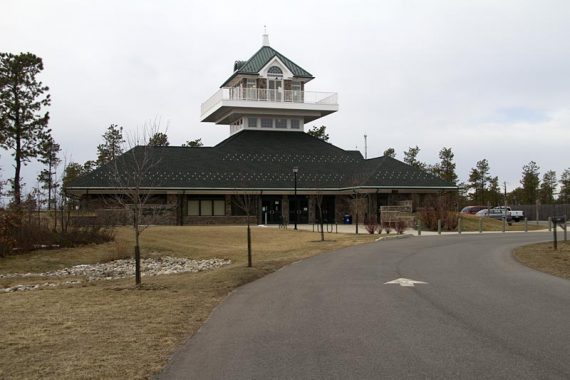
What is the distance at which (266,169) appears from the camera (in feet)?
164

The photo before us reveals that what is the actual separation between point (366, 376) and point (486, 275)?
10.3m

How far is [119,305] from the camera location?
12398 mm

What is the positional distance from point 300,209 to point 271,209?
2.67 metres

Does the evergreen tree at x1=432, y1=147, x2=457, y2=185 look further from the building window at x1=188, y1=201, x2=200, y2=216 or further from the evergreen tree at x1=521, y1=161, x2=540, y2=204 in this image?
the building window at x1=188, y1=201, x2=200, y2=216

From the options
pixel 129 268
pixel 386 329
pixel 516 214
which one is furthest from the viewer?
pixel 516 214

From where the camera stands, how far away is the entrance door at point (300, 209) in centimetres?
4988

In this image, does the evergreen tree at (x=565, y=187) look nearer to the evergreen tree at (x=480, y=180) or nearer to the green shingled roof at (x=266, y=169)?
the evergreen tree at (x=480, y=180)

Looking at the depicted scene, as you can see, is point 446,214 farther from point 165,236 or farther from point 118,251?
point 118,251

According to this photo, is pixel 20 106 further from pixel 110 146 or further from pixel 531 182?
pixel 531 182

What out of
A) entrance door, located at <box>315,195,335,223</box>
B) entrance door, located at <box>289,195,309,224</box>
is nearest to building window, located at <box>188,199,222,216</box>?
entrance door, located at <box>289,195,309,224</box>

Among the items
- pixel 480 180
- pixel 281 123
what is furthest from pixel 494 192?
pixel 281 123

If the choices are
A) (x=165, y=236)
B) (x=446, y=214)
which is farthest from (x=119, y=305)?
(x=446, y=214)

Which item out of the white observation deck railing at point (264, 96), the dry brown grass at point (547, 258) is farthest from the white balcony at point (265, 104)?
the dry brown grass at point (547, 258)

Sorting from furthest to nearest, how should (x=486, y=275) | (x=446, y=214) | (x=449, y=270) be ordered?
(x=446, y=214) < (x=449, y=270) < (x=486, y=275)
